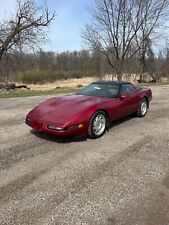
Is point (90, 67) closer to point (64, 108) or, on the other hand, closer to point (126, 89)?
point (126, 89)

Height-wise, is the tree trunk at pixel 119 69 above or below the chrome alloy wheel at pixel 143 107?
above

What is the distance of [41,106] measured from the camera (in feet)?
19.1

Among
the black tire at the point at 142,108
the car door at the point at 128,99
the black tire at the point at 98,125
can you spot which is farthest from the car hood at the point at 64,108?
the black tire at the point at 142,108

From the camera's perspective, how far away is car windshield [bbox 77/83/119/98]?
20.7 feet

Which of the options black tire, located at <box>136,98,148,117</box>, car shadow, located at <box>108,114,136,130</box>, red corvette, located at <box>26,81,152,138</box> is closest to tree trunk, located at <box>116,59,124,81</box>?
black tire, located at <box>136,98,148,117</box>

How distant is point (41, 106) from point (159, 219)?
379cm

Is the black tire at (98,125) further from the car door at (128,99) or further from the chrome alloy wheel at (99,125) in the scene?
the car door at (128,99)

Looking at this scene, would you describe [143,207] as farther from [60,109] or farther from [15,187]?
[60,109]

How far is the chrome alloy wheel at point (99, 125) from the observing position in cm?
550

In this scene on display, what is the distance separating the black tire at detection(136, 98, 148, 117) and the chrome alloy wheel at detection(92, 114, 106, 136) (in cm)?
211

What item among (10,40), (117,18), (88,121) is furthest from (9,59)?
(88,121)

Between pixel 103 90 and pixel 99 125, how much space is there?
1.19m

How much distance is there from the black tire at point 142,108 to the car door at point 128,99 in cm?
35

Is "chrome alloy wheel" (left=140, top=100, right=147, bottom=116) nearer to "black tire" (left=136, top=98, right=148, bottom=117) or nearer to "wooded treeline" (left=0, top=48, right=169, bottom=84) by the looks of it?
"black tire" (left=136, top=98, right=148, bottom=117)
